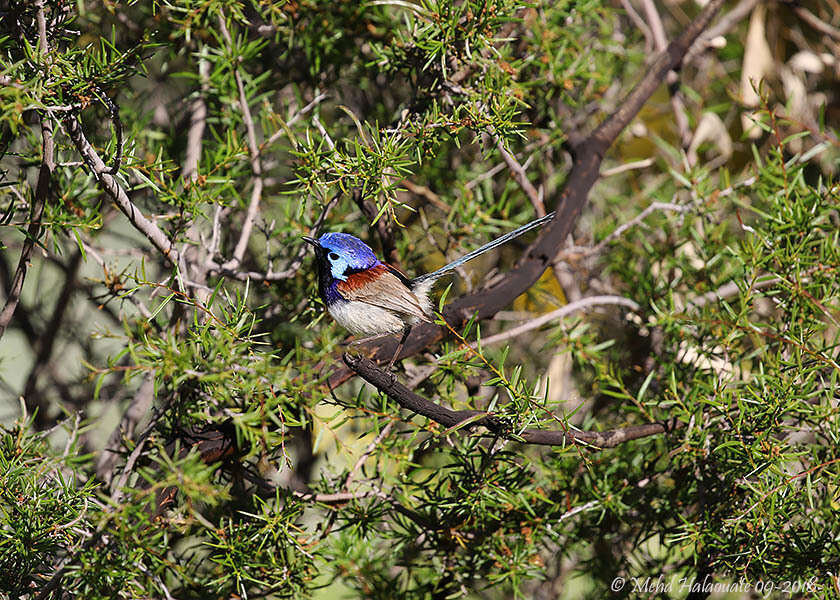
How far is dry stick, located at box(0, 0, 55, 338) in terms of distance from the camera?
107cm

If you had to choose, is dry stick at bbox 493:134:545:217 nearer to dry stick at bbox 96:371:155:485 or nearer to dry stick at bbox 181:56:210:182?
dry stick at bbox 181:56:210:182

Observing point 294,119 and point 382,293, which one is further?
point 294,119

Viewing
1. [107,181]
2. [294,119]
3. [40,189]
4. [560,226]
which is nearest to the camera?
[107,181]

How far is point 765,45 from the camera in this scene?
2.19 metres

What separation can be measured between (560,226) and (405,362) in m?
0.46

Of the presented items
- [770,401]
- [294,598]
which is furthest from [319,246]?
[770,401]

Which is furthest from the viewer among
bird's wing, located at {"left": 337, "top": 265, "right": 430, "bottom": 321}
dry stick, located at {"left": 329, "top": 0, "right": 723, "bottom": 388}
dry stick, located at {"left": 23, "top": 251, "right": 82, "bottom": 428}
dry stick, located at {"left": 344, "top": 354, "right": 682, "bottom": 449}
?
dry stick, located at {"left": 23, "top": 251, "right": 82, "bottom": 428}

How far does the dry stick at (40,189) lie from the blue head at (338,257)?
17.8 inches

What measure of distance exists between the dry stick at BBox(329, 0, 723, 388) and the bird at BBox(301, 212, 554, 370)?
6 centimetres

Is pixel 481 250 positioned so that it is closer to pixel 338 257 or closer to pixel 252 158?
pixel 338 257

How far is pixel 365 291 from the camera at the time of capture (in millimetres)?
1315

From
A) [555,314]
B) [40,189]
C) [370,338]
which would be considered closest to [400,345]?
[370,338]

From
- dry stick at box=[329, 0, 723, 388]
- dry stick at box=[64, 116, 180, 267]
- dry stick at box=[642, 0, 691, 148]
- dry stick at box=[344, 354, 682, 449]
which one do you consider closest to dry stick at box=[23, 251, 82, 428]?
dry stick at box=[64, 116, 180, 267]

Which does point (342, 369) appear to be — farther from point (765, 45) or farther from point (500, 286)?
point (765, 45)
